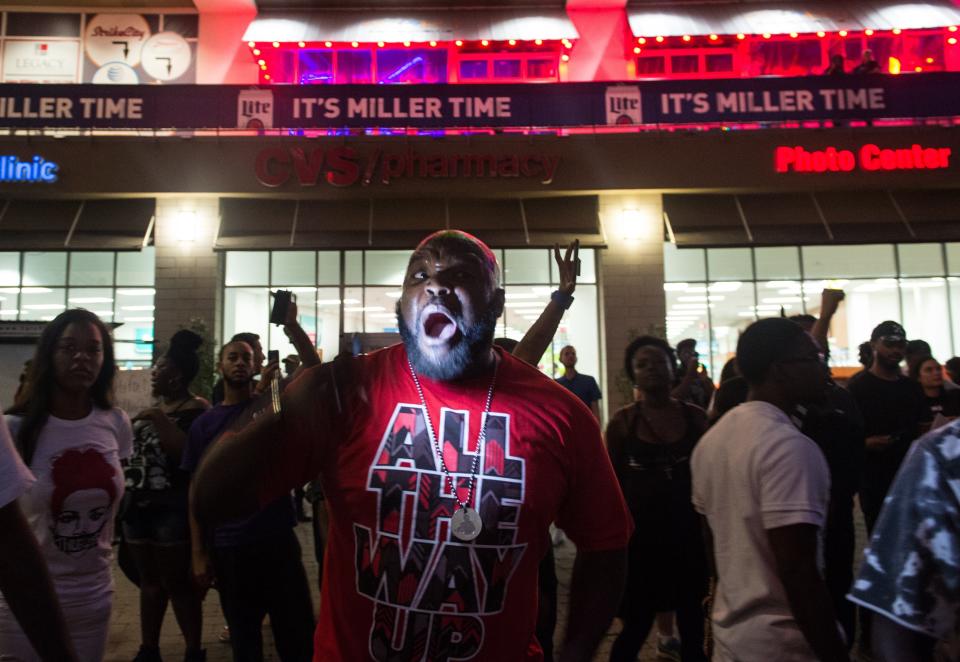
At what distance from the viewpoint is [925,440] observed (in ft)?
4.53

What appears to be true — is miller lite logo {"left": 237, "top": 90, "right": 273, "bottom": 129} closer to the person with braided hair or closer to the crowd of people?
the person with braided hair

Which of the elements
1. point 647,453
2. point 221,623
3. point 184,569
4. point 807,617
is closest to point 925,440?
point 807,617

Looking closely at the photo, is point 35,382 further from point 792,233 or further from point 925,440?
point 792,233

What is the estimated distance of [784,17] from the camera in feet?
60.1

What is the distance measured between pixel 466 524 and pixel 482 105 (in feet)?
42.5

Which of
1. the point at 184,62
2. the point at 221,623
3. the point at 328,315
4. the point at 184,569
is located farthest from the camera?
the point at 184,62

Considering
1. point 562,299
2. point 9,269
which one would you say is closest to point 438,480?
point 562,299

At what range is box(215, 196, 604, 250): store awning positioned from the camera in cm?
1383

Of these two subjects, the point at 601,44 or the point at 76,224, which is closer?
the point at 76,224

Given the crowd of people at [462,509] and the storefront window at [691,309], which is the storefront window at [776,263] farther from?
the crowd of people at [462,509]

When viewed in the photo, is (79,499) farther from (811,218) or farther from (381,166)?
(811,218)

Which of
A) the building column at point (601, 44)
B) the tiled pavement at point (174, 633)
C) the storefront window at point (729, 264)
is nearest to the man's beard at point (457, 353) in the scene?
the tiled pavement at point (174, 633)

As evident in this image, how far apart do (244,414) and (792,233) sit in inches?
560

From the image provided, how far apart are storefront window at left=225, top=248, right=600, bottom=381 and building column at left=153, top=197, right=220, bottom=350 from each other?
0.55 m
